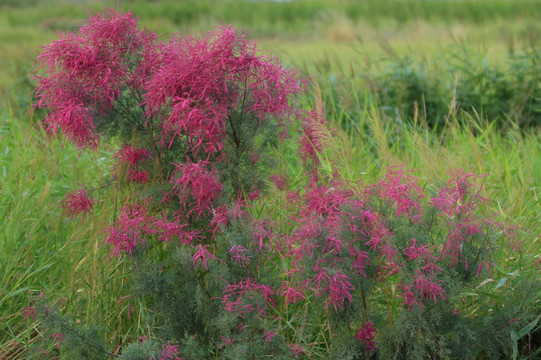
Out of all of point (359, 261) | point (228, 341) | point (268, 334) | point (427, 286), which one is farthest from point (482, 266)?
point (228, 341)

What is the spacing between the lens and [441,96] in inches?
208

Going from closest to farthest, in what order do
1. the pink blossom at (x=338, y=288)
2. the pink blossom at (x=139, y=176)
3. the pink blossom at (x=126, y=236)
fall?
the pink blossom at (x=338, y=288) < the pink blossom at (x=126, y=236) < the pink blossom at (x=139, y=176)

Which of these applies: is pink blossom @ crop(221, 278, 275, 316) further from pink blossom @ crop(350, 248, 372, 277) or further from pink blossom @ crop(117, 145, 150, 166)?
pink blossom @ crop(117, 145, 150, 166)

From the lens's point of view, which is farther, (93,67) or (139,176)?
(139,176)

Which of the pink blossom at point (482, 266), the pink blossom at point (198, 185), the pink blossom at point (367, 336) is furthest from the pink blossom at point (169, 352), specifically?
the pink blossom at point (482, 266)

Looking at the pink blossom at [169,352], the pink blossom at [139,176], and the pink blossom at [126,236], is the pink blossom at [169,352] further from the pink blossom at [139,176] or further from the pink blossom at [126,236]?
the pink blossom at [139,176]

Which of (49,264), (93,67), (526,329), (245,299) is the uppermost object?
(93,67)

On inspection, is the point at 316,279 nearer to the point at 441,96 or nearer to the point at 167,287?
the point at 167,287

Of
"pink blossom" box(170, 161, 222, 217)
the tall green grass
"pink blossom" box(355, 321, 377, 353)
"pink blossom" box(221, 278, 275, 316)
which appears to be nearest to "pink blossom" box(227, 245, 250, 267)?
"pink blossom" box(221, 278, 275, 316)

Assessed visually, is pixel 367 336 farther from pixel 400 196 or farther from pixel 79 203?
pixel 79 203

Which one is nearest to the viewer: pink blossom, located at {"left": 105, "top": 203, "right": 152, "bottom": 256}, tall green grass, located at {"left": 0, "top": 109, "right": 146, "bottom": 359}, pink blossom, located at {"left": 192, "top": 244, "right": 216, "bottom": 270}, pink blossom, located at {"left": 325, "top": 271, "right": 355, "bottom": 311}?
pink blossom, located at {"left": 325, "top": 271, "right": 355, "bottom": 311}

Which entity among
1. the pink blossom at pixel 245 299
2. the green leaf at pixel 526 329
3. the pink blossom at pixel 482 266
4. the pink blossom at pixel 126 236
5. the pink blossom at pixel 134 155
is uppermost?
the pink blossom at pixel 134 155

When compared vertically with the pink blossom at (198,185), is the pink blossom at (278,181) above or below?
below

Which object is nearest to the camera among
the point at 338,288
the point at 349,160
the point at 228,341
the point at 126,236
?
the point at 338,288
